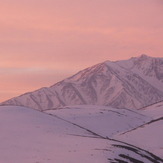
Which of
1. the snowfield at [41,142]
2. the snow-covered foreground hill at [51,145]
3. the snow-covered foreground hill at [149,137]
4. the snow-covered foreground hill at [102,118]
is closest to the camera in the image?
the snowfield at [41,142]

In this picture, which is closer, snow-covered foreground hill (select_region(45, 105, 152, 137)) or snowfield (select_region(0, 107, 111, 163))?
snowfield (select_region(0, 107, 111, 163))

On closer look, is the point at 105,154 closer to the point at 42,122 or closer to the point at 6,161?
the point at 6,161

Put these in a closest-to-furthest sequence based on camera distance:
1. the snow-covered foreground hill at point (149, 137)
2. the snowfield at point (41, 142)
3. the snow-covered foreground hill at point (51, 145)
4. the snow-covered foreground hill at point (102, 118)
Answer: the snowfield at point (41, 142), the snow-covered foreground hill at point (51, 145), the snow-covered foreground hill at point (149, 137), the snow-covered foreground hill at point (102, 118)

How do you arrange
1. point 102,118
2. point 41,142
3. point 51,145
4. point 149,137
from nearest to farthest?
1. point 51,145
2. point 41,142
3. point 149,137
4. point 102,118

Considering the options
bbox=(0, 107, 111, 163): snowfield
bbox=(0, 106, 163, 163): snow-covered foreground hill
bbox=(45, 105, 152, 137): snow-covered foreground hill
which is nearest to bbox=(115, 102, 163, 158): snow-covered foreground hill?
bbox=(0, 106, 163, 163): snow-covered foreground hill

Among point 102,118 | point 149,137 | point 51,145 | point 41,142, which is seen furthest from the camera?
point 102,118

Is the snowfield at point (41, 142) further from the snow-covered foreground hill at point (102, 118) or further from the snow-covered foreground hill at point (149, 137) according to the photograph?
the snow-covered foreground hill at point (102, 118)

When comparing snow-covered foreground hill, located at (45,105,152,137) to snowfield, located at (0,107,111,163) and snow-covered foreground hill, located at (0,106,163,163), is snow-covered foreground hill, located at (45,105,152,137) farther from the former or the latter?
snow-covered foreground hill, located at (0,106,163,163)

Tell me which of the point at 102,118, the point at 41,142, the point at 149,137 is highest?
the point at 41,142

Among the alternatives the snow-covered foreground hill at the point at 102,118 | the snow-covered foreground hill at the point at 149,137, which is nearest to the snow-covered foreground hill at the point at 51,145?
the snow-covered foreground hill at the point at 149,137

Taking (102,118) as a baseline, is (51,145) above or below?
above

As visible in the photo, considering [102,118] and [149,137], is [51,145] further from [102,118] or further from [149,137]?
[102,118]

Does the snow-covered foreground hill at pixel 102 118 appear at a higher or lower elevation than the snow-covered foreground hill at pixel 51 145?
lower

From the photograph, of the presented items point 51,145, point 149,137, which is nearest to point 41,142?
point 51,145
